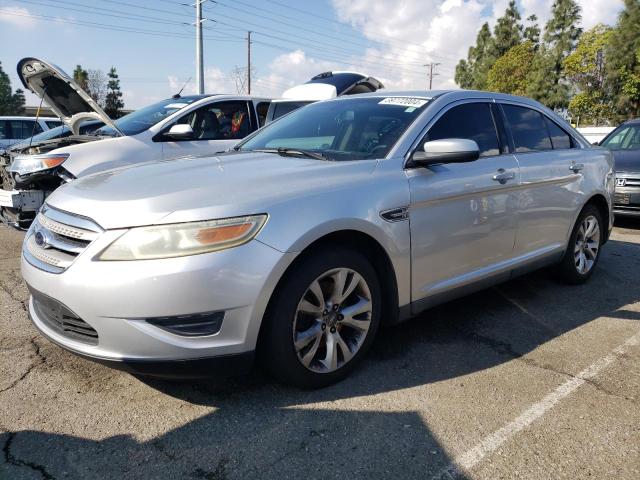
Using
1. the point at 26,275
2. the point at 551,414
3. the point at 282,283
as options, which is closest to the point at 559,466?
the point at 551,414

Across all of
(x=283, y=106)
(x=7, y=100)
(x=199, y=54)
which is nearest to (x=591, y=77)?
(x=199, y=54)

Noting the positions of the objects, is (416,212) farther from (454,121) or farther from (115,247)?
(115,247)

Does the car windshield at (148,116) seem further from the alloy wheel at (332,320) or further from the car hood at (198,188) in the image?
the alloy wheel at (332,320)

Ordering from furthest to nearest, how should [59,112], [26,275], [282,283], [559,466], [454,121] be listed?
[59,112] → [454,121] → [26,275] → [282,283] → [559,466]

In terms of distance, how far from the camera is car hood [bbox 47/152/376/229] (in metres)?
2.32

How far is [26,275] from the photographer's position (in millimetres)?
2639

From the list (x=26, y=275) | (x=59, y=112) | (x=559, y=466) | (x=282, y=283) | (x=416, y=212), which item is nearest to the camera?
(x=559, y=466)

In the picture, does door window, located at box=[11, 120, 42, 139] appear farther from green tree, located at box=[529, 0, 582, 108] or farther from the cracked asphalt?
green tree, located at box=[529, 0, 582, 108]

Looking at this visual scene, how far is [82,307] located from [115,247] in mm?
309

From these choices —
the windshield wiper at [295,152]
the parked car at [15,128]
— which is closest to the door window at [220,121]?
the windshield wiper at [295,152]

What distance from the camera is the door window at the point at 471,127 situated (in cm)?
337

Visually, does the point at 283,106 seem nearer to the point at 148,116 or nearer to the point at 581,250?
the point at 148,116

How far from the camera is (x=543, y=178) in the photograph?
3998 millimetres

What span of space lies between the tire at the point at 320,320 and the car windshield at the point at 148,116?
4197 mm
